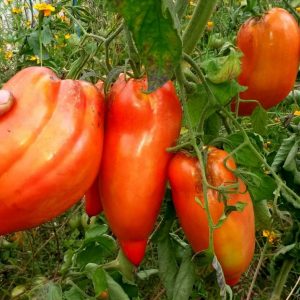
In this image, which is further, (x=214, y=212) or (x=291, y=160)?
(x=291, y=160)

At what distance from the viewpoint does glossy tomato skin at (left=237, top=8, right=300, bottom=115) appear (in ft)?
3.15

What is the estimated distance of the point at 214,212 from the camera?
77cm

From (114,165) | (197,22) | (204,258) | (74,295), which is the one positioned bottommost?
(74,295)

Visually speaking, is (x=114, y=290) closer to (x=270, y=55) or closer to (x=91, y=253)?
(x=91, y=253)

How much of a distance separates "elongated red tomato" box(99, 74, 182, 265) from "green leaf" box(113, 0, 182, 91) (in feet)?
0.37

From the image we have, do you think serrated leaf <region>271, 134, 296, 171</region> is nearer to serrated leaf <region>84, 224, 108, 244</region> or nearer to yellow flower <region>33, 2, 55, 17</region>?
serrated leaf <region>84, 224, 108, 244</region>

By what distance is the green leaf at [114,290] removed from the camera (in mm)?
986

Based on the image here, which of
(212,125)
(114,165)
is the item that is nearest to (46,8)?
(212,125)

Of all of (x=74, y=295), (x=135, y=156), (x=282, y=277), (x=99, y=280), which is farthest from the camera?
(x=282, y=277)

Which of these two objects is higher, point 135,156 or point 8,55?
point 135,156

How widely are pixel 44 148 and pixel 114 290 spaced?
39cm

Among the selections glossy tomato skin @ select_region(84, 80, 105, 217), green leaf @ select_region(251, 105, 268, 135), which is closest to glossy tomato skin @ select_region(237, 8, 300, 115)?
green leaf @ select_region(251, 105, 268, 135)

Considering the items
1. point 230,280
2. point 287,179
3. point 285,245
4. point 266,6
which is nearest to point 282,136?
point 285,245

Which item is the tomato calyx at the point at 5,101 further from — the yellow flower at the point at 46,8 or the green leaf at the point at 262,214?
the yellow flower at the point at 46,8
